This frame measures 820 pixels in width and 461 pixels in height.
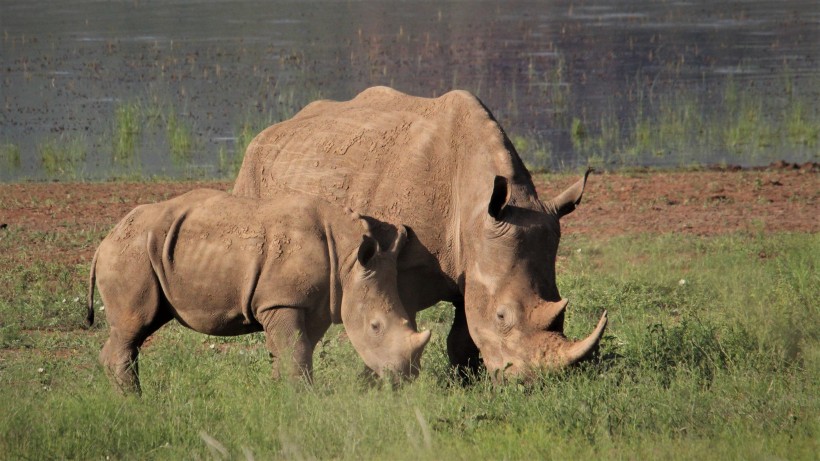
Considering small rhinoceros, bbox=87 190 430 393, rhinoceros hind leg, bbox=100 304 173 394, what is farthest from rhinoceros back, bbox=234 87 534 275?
rhinoceros hind leg, bbox=100 304 173 394

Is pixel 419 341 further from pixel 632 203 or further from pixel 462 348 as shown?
pixel 632 203

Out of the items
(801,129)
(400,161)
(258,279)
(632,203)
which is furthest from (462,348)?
(801,129)

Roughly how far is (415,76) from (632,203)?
9876mm

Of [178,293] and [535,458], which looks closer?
[535,458]

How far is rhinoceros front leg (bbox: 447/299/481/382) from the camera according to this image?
26.6 feet

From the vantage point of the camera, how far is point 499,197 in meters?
7.23

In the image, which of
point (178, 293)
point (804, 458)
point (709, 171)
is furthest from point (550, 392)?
point (709, 171)

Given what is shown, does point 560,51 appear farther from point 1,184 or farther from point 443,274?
point 443,274

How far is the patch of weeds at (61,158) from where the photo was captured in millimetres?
17172

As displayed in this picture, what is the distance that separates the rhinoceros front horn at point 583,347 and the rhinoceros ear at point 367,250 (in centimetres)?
120

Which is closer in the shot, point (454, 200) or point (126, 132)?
point (454, 200)

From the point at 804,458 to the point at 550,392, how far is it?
1424mm

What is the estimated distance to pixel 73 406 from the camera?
695 cm

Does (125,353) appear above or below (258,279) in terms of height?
below
